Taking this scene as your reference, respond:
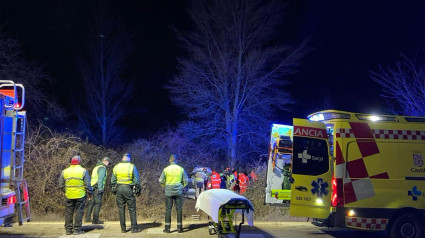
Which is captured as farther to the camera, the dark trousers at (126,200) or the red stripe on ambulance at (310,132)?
the dark trousers at (126,200)

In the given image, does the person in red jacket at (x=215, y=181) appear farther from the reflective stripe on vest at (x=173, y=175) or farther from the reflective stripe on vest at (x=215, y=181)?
the reflective stripe on vest at (x=173, y=175)

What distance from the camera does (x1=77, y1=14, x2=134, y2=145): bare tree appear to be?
28562mm

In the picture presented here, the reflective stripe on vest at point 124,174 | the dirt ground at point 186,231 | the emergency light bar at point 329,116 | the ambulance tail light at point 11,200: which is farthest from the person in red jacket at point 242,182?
the ambulance tail light at point 11,200

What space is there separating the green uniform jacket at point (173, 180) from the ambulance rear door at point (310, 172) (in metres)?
2.67

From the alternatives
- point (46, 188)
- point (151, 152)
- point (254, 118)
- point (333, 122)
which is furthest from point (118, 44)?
point (333, 122)

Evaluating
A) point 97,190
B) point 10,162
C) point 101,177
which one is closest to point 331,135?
point 101,177

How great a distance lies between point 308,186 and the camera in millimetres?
8094

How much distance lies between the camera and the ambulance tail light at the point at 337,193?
7.96 meters

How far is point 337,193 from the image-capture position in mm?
7973

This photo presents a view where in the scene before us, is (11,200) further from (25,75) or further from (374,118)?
(25,75)

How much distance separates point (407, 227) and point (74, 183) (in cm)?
709

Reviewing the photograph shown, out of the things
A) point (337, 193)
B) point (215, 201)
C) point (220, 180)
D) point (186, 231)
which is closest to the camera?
point (215, 201)

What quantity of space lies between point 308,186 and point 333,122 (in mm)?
1442

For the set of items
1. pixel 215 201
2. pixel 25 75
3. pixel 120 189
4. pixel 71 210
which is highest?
pixel 25 75
